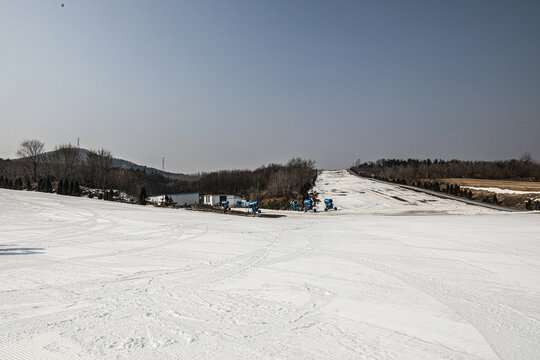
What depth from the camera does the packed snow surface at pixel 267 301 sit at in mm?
3580

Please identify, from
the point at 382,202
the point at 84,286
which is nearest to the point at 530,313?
the point at 84,286

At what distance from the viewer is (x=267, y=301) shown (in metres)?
5.10

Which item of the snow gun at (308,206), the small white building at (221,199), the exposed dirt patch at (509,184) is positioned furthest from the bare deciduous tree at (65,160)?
the exposed dirt patch at (509,184)

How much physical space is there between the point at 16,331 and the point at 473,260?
10.1m

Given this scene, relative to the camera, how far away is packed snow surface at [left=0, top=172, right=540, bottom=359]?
3.58 metres

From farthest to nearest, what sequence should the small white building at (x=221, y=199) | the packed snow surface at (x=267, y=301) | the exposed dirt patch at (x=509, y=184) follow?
the small white building at (x=221, y=199) → the exposed dirt patch at (x=509, y=184) → the packed snow surface at (x=267, y=301)

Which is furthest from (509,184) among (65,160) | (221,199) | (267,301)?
(65,160)

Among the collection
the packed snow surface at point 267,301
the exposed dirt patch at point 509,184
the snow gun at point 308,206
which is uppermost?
the exposed dirt patch at point 509,184

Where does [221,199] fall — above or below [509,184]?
below

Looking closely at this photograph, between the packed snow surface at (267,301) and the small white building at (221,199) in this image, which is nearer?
the packed snow surface at (267,301)

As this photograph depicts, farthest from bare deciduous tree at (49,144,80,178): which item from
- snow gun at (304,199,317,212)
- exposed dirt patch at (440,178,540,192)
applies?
exposed dirt patch at (440,178,540,192)

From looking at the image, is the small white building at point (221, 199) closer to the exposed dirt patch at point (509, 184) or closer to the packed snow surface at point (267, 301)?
the exposed dirt patch at point (509, 184)

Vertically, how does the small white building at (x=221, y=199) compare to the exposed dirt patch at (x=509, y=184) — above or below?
below

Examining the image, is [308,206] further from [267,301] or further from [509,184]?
[509,184]
